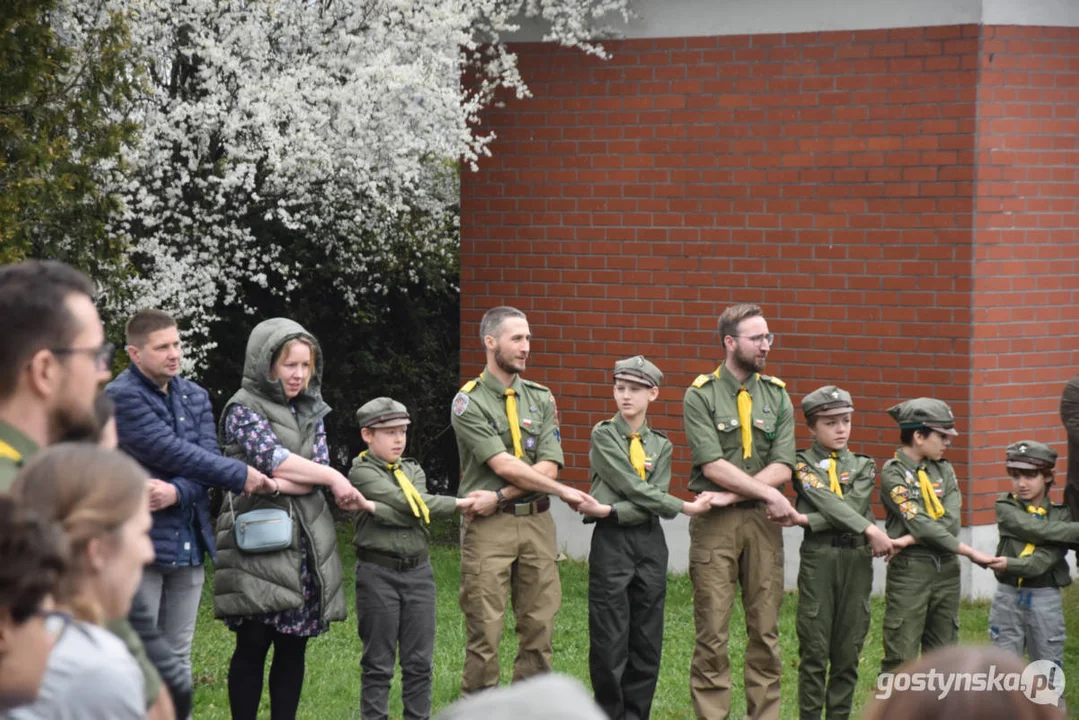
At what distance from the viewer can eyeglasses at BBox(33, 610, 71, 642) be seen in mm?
2789

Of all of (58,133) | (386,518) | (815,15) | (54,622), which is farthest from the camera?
(815,15)

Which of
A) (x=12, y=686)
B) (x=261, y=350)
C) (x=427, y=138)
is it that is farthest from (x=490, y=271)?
(x=12, y=686)

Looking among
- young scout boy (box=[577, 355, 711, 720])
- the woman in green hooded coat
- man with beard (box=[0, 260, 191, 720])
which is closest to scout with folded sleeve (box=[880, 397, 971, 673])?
young scout boy (box=[577, 355, 711, 720])

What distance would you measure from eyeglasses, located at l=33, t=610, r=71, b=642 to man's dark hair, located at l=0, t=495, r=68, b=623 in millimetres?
50

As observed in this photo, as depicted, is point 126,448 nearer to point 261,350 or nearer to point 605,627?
point 261,350

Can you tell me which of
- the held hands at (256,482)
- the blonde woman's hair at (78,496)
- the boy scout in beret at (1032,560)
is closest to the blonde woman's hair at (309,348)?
the held hands at (256,482)

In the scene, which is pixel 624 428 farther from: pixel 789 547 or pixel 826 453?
pixel 789 547

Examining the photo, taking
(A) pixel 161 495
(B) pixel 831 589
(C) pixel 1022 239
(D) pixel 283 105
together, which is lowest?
(B) pixel 831 589

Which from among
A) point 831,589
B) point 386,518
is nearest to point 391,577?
point 386,518

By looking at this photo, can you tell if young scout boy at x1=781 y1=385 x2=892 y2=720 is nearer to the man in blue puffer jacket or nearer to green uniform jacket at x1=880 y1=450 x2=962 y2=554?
green uniform jacket at x1=880 y1=450 x2=962 y2=554

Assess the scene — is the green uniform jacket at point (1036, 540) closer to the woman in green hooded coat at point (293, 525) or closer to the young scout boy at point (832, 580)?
the young scout boy at point (832, 580)

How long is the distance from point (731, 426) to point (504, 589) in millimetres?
1425

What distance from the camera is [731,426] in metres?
7.20

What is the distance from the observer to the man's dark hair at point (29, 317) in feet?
10.9
